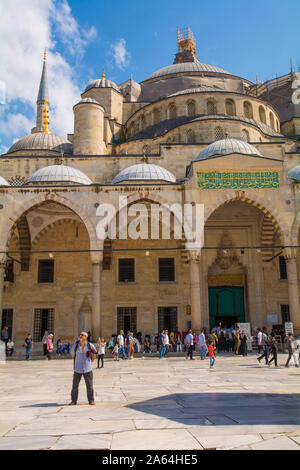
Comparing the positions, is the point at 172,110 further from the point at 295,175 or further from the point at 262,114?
the point at 295,175

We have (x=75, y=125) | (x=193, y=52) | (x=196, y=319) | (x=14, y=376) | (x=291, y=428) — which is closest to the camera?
(x=291, y=428)

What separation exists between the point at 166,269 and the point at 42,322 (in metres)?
5.75

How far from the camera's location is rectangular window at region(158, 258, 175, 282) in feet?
58.3

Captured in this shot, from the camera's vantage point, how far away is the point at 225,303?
57.5ft

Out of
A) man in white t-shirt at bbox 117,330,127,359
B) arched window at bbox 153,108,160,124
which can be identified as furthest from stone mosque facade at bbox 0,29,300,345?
man in white t-shirt at bbox 117,330,127,359

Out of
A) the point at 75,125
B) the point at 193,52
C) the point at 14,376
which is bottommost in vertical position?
the point at 14,376

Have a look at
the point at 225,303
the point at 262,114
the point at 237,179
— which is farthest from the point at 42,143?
the point at 225,303

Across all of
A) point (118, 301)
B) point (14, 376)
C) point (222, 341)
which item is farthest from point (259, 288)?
point (14, 376)

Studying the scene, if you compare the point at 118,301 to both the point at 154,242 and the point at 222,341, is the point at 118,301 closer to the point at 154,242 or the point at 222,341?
the point at 154,242

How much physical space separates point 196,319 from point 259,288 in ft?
14.8

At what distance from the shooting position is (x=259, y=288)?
17203 millimetres
